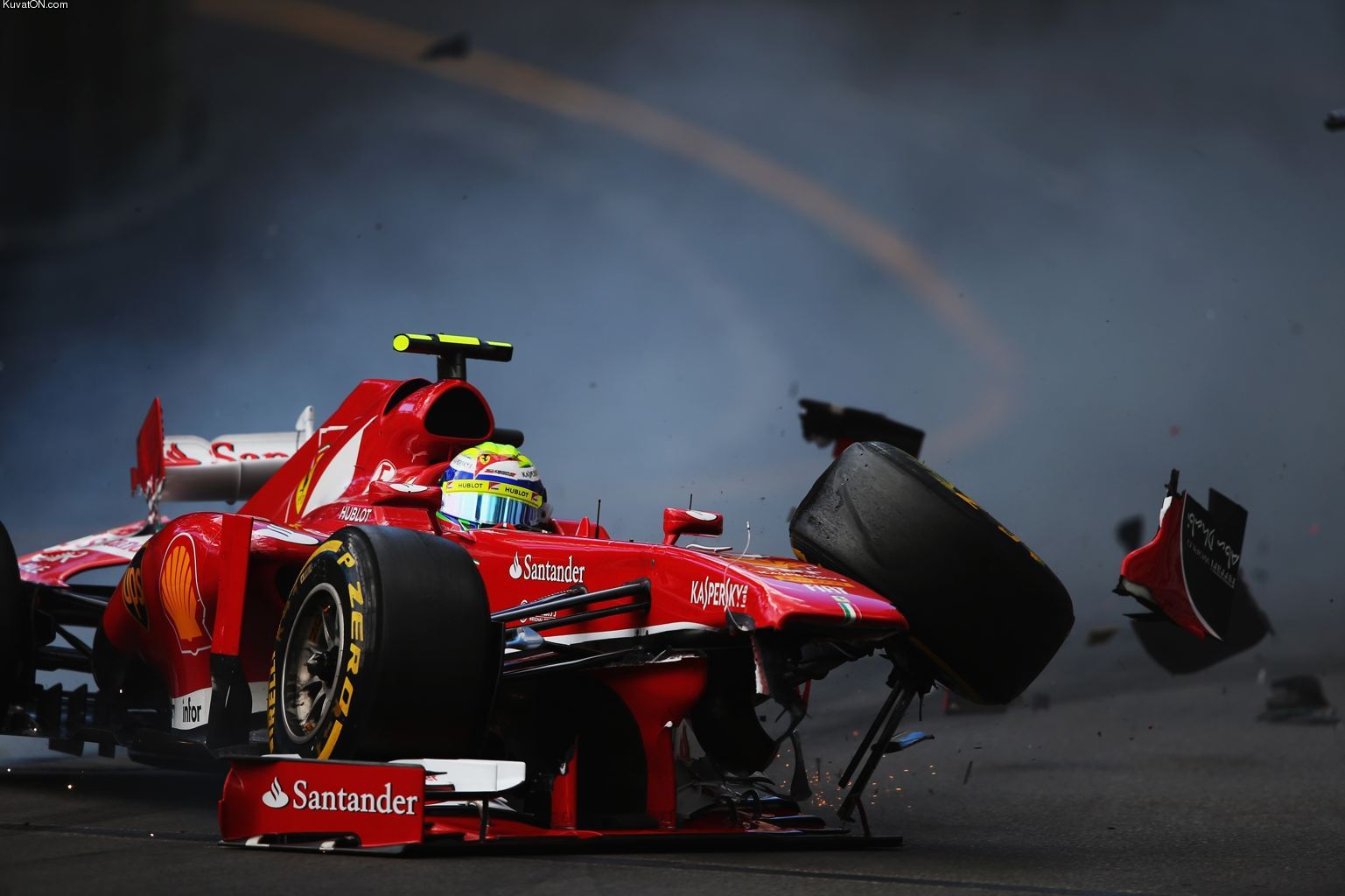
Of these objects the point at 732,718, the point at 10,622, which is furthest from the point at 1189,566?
the point at 10,622

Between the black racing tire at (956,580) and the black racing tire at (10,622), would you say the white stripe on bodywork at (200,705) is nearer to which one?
the black racing tire at (10,622)

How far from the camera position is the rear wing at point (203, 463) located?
27.3ft

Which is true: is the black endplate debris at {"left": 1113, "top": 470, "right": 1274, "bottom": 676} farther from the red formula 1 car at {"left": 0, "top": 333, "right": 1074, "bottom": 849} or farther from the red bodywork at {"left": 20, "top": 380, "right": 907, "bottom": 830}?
the red bodywork at {"left": 20, "top": 380, "right": 907, "bottom": 830}

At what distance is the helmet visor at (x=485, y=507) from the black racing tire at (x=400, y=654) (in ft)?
3.55

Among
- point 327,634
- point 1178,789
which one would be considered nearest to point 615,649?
point 327,634

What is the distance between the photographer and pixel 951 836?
5.66m

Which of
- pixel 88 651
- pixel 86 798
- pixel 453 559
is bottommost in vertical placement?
pixel 86 798

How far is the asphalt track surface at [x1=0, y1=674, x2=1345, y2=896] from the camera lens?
3.80m

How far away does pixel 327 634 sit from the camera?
4.68m

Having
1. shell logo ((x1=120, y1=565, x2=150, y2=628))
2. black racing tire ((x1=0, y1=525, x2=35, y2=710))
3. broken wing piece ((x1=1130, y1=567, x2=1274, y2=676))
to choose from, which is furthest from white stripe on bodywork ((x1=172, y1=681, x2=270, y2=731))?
broken wing piece ((x1=1130, y1=567, x2=1274, y2=676))

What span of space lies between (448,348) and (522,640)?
2248 millimetres

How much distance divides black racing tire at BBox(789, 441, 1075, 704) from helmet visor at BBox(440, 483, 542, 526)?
58.3 inches

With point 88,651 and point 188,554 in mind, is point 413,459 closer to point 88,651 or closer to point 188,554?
point 188,554

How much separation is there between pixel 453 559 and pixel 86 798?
3205 millimetres
